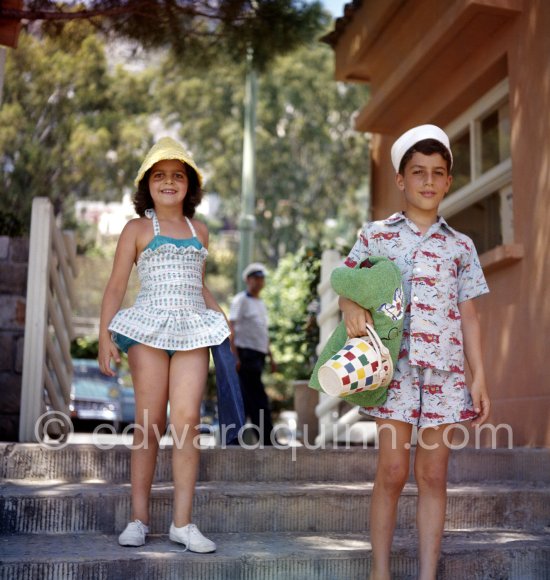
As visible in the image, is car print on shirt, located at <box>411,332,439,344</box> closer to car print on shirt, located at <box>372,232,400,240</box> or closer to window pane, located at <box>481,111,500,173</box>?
car print on shirt, located at <box>372,232,400,240</box>

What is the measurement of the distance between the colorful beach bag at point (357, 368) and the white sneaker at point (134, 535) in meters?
1.05

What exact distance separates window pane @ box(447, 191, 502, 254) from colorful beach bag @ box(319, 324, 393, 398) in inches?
143

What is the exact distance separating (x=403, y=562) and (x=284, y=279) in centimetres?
1448

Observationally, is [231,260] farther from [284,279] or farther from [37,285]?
[37,285]

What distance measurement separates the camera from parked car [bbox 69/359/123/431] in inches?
487

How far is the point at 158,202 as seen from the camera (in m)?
3.62

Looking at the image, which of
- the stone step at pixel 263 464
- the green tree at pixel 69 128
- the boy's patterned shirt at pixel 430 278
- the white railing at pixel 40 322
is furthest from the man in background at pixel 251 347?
the green tree at pixel 69 128

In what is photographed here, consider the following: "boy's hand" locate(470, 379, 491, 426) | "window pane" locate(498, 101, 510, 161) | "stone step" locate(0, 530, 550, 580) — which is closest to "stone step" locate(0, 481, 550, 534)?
"stone step" locate(0, 530, 550, 580)

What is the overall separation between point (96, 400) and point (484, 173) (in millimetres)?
7827

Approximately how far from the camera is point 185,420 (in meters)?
3.34

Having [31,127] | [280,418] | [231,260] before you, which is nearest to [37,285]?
[280,418]

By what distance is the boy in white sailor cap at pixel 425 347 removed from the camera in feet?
9.64

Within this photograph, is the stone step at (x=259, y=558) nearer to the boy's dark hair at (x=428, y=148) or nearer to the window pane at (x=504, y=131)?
the boy's dark hair at (x=428, y=148)

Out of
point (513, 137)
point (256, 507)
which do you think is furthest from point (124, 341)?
point (513, 137)
